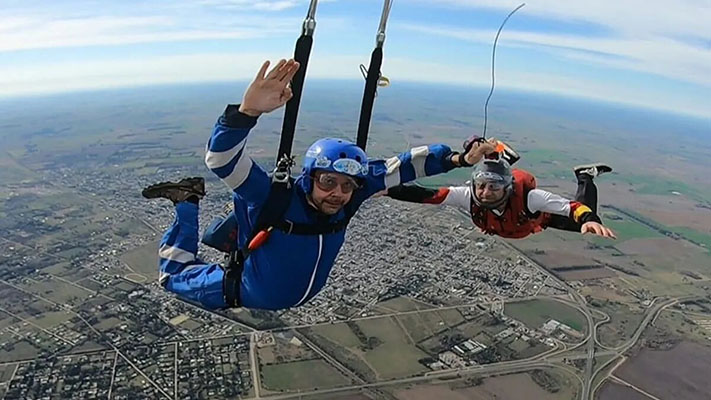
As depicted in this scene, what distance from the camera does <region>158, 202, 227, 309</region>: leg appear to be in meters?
3.01

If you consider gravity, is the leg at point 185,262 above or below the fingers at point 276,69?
below

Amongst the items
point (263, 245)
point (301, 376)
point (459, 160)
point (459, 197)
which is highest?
point (459, 160)

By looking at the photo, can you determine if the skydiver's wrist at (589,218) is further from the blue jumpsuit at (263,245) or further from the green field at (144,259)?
the green field at (144,259)

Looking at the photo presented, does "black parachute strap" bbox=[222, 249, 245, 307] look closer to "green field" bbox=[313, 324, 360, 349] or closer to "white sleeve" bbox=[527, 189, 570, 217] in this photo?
"white sleeve" bbox=[527, 189, 570, 217]

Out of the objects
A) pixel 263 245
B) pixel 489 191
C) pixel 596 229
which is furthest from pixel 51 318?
pixel 596 229

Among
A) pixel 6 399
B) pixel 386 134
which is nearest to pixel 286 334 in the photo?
pixel 6 399

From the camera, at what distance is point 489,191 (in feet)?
11.1

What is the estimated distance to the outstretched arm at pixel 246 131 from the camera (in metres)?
1.91

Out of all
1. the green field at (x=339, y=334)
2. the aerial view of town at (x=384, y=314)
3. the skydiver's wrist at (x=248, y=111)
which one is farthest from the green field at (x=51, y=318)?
the skydiver's wrist at (x=248, y=111)

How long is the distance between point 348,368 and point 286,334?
242cm

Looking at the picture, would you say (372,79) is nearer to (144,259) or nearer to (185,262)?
(185,262)

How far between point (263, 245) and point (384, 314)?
13.8 m

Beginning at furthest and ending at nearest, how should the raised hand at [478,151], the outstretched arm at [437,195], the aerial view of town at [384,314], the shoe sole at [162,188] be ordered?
the aerial view of town at [384,314] < the outstretched arm at [437,195] < the shoe sole at [162,188] < the raised hand at [478,151]

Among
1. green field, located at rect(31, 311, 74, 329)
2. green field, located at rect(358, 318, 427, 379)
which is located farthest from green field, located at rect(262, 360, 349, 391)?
green field, located at rect(31, 311, 74, 329)
